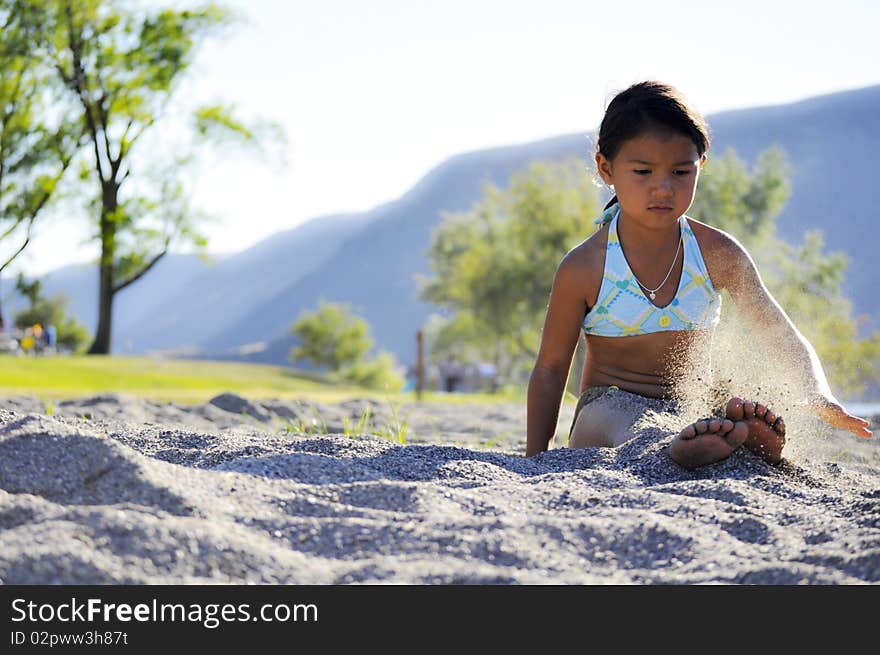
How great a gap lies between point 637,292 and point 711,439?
1026 millimetres

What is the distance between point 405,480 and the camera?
101 inches

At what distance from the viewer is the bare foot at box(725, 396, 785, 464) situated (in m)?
2.80

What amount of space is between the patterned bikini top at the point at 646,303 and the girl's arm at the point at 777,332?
3.8 inches

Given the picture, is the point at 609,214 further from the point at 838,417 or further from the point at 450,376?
the point at 450,376

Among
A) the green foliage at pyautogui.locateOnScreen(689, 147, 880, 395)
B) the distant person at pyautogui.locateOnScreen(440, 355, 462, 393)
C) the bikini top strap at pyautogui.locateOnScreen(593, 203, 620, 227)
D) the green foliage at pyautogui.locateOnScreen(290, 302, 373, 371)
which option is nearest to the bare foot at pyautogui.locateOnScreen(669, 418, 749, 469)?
the bikini top strap at pyautogui.locateOnScreen(593, 203, 620, 227)

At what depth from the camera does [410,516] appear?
2115 mm

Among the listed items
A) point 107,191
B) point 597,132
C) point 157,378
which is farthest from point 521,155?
point 597,132

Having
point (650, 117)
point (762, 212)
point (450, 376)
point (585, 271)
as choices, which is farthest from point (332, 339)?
point (650, 117)

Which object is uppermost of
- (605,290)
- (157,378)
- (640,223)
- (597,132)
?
(597,132)

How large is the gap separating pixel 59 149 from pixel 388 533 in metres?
23.6

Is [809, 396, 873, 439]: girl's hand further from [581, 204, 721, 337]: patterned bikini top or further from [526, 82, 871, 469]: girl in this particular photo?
[581, 204, 721, 337]: patterned bikini top

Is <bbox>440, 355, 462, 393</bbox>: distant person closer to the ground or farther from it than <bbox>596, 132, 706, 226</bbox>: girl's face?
closer to the ground

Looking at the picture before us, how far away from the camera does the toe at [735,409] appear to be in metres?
2.79
